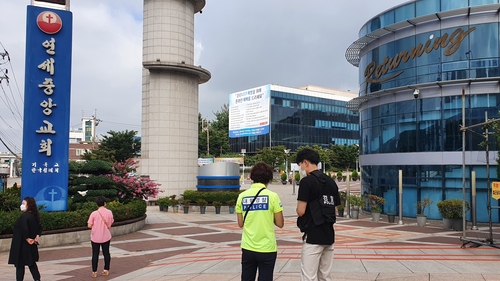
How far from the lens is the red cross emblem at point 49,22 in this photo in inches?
640

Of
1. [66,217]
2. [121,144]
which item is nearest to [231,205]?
[66,217]

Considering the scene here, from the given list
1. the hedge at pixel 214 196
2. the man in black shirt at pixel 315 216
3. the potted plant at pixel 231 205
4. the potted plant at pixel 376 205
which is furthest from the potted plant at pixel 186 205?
the man in black shirt at pixel 315 216

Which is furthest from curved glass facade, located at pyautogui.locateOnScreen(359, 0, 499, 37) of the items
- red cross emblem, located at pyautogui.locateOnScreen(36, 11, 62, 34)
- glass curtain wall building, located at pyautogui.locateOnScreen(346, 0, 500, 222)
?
red cross emblem, located at pyautogui.locateOnScreen(36, 11, 62, 34)

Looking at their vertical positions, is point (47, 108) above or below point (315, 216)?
above

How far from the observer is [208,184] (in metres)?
31.5

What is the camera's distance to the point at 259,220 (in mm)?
5820

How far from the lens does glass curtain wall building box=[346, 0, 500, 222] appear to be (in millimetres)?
23422

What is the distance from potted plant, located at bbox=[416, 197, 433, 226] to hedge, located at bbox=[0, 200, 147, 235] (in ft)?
45.1

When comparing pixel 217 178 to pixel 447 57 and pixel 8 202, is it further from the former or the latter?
pixel 8 202

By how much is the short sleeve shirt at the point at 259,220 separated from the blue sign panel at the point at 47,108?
12442mm

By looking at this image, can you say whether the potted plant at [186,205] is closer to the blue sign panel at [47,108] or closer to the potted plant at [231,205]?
the potted plant at [231,205]

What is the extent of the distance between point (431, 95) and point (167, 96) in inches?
724

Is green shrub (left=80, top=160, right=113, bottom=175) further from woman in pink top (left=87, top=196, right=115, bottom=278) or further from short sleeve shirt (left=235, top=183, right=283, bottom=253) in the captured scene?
short sleeve shirt (left=235, top=183, right=283, bottom=253)

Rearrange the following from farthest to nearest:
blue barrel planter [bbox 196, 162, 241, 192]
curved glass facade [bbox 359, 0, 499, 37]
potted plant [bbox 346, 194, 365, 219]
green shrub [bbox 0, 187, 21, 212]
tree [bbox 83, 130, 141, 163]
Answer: tree [bbox 83, 130, 141, 163] < blue barrel planter [bbox 196, 162, 241, 192] < potted plant [bbox 346, 194, 365, 219] < curved glass facade [bbox 359, 0, 499, 37] < green shrub [bbox 0, 187, 21, 212]
